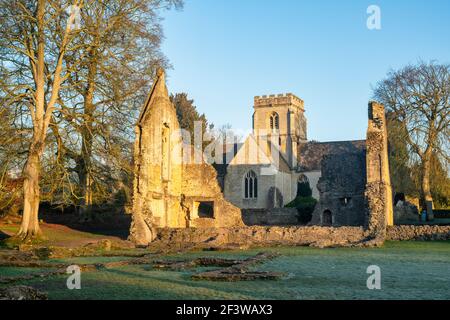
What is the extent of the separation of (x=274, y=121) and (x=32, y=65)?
162ft

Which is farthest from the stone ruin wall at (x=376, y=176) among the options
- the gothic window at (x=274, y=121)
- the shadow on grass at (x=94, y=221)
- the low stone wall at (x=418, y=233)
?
the gothic window at (x=274, y=121)

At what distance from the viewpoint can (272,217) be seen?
1572 inches

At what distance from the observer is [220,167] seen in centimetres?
5247

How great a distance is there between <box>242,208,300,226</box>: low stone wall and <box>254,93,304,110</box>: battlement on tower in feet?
96.4

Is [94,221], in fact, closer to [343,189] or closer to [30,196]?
[30,196]

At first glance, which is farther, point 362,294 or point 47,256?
point 47,256

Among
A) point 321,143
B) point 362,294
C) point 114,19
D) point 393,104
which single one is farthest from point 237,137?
point 362,294

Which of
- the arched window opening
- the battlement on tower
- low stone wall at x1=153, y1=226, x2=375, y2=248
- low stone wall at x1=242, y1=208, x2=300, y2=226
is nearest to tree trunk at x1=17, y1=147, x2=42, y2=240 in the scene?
low stone wall at x1=153, y1=226, x2=375, y2=248

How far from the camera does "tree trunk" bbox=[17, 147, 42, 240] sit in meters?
18.7

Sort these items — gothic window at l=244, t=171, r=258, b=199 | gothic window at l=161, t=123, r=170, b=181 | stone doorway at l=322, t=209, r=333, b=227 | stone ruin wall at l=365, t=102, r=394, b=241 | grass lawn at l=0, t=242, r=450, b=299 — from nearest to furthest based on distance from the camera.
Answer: grass lawn at l=0, t=242, r=450, b=299
stone ruin wall at l=365, t=102, r=394, b=241
gothic window at l=161, t=123, r=170, b=181
stone doorway at l=322, t=209, r=333, b=227
gothic window at l=244, t=171, r=258, b=199

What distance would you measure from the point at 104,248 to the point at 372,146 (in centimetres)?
1441

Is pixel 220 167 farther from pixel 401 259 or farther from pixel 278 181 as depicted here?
pixel 401 259

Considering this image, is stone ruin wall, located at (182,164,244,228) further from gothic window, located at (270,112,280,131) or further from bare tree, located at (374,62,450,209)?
gothic window, located at (270,112,280,131)

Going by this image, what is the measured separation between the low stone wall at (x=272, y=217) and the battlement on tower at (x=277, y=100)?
2937 centimetres
